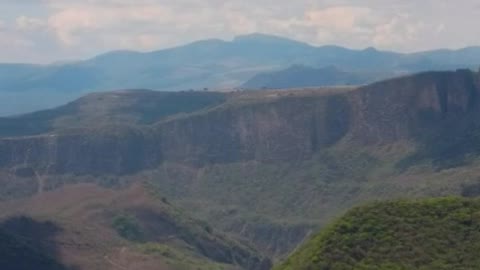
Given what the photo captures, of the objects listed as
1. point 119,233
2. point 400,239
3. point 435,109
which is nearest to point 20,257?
point 119,233

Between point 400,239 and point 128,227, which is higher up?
point 400,239

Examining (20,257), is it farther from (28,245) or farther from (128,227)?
(128,227)

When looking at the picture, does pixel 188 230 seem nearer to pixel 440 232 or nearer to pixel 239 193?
pixel 239 193

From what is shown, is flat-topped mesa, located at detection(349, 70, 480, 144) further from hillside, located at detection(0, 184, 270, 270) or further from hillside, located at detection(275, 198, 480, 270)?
hillside, located at detection(275, 198, 480, 270)

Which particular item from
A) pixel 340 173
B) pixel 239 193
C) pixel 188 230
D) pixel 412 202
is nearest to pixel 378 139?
pixel 340 173

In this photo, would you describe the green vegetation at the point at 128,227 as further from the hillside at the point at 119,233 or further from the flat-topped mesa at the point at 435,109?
the flat-topped mesa at the point at 435,109
